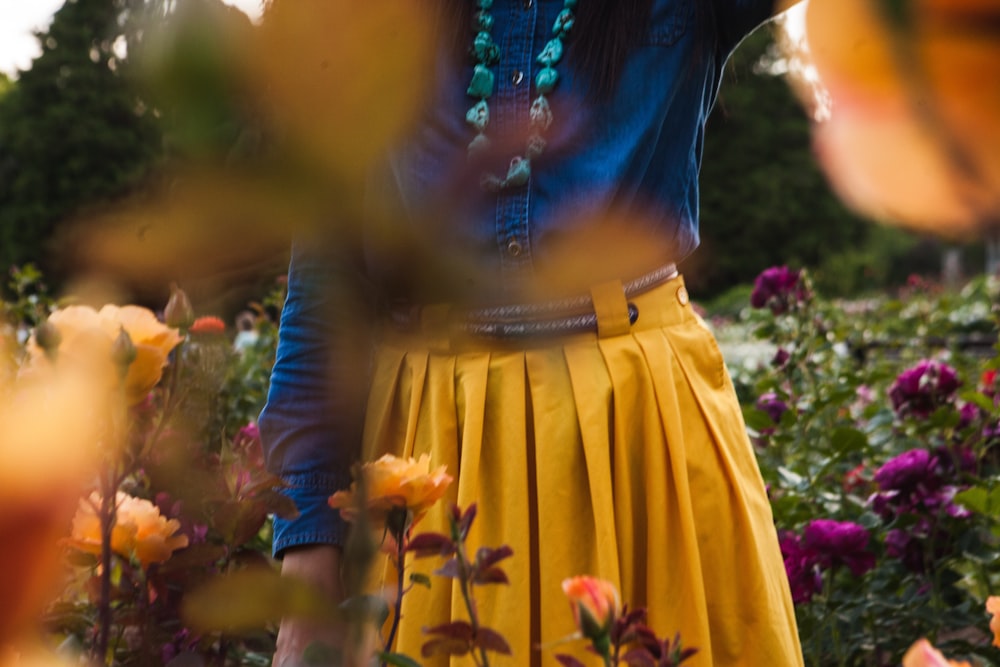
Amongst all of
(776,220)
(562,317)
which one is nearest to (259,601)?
(562,317)

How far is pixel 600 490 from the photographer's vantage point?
85 centimetres

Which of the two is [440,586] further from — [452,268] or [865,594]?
[865,594]

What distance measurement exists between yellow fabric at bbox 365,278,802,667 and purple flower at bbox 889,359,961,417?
1119 mm

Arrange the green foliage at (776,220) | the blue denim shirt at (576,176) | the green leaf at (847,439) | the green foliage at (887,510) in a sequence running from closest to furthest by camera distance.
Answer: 1. the blue denim shirt at (576,176)
2. the green foliage at (887,510)
3. the green leaf at (847,439)
4. the green foliage at (776,220)

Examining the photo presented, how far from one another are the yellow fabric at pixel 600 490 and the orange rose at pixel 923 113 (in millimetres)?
683

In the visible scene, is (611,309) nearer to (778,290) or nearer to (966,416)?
(966,416)

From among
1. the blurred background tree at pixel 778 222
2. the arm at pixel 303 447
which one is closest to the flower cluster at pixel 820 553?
the arm at pixel 303 447

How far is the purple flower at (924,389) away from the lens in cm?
190

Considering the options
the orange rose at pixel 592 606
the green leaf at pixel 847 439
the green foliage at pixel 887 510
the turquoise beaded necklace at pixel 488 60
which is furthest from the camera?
the green leaf at pixel 847 439

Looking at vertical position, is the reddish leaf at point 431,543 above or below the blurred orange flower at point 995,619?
above

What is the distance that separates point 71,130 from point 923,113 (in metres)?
0.19

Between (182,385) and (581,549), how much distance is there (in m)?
0.47

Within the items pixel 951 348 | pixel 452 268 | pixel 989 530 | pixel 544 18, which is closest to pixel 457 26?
pixel 544 18

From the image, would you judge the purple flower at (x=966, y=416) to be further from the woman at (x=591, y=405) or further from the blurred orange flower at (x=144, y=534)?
the blurred orange flower at (x=144, y=534)
